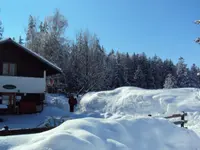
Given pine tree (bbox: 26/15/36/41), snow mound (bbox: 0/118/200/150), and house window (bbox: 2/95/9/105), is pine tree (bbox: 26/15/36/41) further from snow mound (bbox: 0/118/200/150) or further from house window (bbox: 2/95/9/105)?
snow mound (bbox: 0/118/200/150)

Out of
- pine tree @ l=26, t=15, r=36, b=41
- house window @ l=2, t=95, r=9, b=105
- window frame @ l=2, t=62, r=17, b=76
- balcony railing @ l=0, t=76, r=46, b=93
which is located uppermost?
pine tree @ l=26, t=15, r=36, b=41

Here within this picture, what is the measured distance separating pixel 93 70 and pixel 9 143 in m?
40.5

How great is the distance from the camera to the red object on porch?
21.3 m

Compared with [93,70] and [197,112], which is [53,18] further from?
[197,112]

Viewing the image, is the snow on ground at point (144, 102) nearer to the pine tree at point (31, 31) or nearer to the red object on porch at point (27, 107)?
the red object on porch at point (27, 107)

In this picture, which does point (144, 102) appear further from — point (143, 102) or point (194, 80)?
point (194, 80)

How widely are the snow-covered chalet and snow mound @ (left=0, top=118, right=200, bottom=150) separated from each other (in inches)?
634

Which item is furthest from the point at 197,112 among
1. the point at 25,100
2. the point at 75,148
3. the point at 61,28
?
the point at 61,28

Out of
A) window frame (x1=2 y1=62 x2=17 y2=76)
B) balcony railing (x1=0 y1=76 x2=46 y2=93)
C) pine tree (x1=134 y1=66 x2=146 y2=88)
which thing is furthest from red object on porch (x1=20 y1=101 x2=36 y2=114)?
pine tree (x1=134 y1=66 x2=146 y2=88)

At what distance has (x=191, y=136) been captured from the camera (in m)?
7.22

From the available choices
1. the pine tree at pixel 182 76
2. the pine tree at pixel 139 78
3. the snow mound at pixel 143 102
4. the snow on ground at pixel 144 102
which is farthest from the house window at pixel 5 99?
the pine tree at pixel 182 76

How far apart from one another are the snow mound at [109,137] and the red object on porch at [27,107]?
16.2 meters

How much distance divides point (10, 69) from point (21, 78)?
1127mm

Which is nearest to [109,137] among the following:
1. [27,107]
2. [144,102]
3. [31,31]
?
[27,107]
